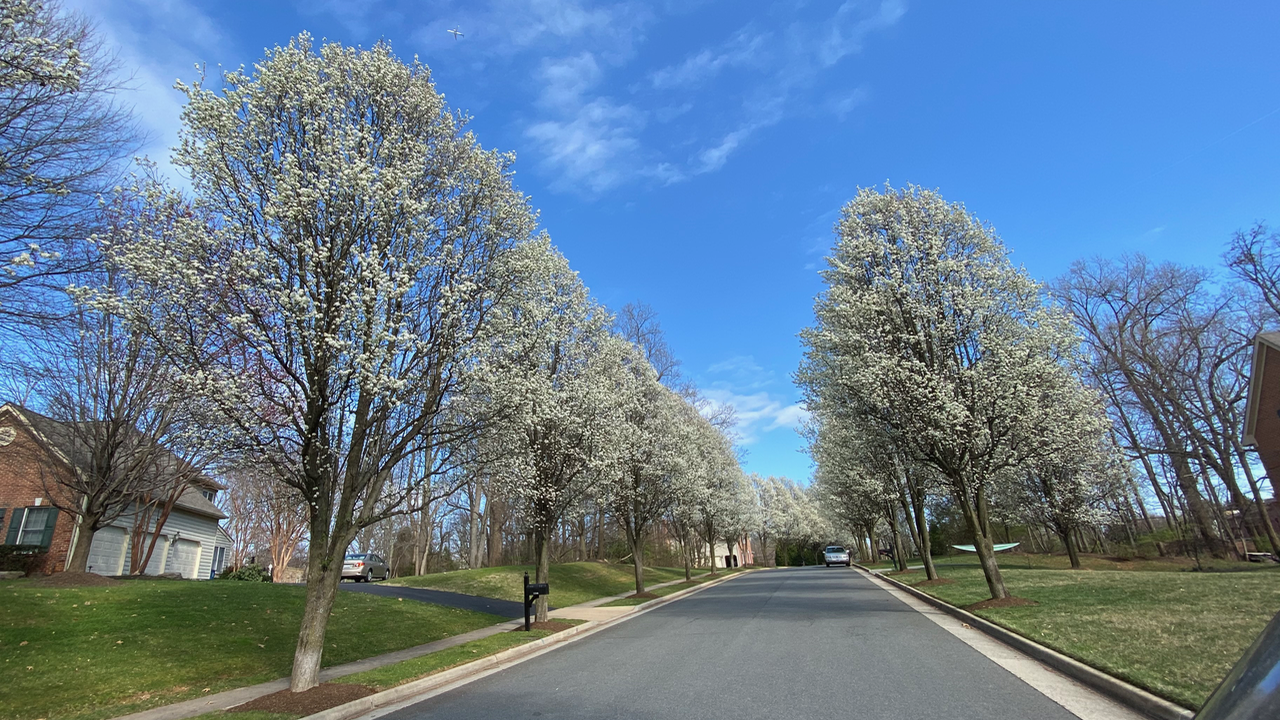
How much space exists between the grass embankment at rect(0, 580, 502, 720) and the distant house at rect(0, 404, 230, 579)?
3592 millimetres

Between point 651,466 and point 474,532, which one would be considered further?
point 474,532

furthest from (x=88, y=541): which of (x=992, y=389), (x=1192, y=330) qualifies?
(x=1192, y=330)

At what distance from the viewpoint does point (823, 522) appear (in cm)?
7056

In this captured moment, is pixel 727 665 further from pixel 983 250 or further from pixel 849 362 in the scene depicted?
pixel 983 250

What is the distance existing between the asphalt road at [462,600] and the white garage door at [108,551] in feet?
29.1

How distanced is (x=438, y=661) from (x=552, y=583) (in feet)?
51.4

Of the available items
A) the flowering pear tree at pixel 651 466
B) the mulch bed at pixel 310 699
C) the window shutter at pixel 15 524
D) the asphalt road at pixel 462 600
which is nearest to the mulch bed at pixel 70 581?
the asphalt road at pixel 462 600

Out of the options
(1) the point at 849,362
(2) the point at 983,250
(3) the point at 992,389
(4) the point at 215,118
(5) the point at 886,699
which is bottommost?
(5) the point at 886,699

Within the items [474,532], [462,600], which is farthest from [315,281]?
[474,532]

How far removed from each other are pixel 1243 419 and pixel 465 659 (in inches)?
1367

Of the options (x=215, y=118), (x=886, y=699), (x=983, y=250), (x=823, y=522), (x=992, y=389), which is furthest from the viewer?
(x=823, y=522)

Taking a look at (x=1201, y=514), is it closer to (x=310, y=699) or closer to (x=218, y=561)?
(x=310, y=699)

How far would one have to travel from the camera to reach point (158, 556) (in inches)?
1025

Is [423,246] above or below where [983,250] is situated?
below
